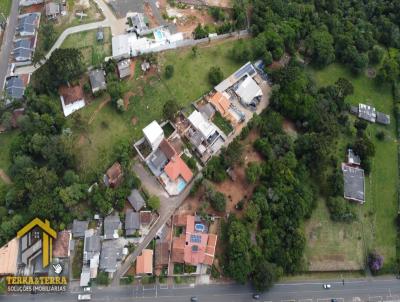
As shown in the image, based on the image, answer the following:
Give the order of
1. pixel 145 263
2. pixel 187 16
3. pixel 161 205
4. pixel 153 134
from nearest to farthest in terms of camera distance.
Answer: pixel 145 263 → pixel 161 205 → pixel 153 134 → pixel 187 16

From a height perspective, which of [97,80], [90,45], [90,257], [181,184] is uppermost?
[90,45]

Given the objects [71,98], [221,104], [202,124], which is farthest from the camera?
[71,98]

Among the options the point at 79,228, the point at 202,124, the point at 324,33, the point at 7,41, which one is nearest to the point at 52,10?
the point at 7,41

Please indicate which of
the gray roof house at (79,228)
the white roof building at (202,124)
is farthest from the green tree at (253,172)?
the gray roof house at (79,228)

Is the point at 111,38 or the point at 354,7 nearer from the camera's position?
the point at 111,38

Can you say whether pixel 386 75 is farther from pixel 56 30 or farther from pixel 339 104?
pixel 56 30

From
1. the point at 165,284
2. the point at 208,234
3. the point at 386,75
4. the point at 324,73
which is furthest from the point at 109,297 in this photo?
the point at 386,75

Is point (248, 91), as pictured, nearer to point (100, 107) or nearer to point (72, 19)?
point (100, 107)
